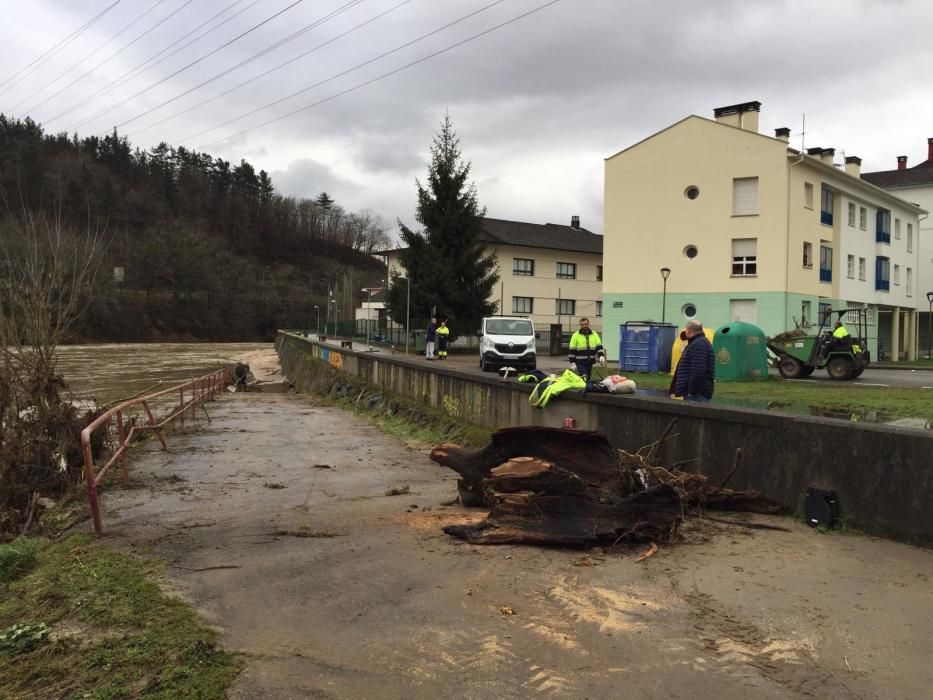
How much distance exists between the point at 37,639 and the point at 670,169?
117 ft

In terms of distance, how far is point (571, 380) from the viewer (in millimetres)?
9812

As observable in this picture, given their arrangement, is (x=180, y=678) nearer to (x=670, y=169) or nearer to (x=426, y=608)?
(x=426, y=608)

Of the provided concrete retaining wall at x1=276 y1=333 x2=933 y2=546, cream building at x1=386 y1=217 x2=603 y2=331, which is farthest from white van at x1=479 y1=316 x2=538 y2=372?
cream building at x1=386 y1=217 x2=603 y2=331

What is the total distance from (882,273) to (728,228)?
15.3 m

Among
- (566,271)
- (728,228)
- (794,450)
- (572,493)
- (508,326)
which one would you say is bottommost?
(572,493)

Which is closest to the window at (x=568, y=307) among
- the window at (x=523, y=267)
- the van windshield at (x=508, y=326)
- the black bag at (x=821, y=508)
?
the window at (x=523, y=267)

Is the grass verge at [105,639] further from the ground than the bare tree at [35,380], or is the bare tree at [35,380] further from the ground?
the bare tree at [35,380]

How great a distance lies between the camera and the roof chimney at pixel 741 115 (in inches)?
1401

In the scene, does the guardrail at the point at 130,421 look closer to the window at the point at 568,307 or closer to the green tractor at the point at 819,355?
the green tractor at the point at 819,355

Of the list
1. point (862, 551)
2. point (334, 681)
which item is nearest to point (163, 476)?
point (334, 681)

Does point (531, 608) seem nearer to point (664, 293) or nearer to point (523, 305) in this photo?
point (664, 293)

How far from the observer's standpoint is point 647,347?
2166 cm

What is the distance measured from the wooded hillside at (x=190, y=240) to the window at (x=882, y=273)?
46.8 meters

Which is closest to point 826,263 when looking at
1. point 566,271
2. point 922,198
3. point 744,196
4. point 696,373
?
point 744,196
